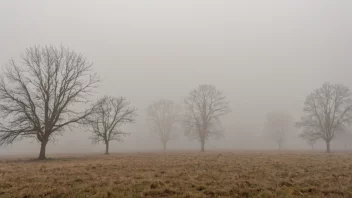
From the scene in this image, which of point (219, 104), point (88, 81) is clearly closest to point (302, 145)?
point (219, 104)

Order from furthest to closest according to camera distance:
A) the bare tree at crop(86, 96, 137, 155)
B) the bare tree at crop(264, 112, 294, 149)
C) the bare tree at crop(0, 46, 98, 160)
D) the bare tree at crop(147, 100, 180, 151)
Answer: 1. the bare tree at crop(264, 112, 294, 149)
2. the bare tree at crop(147, 100, 180, 151)
3. the bare tree at crop(86, 96, 137, 155)
4. the bare tree at crop(0, 46, 98, 160)

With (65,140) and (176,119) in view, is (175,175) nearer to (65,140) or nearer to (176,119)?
(176,119)

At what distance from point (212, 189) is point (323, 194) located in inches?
186

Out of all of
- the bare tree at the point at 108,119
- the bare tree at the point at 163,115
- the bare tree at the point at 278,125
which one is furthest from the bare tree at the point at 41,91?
the bare tree at the point at 278,125

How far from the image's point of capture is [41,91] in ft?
83.8

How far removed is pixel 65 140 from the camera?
101 m

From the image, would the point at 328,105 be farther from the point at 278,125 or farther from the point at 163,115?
the point at 163,115

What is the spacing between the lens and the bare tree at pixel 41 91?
23703mm

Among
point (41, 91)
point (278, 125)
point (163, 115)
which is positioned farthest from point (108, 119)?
point (278, 125)

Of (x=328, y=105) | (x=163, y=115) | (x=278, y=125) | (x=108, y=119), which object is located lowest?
(x=278, y=125)

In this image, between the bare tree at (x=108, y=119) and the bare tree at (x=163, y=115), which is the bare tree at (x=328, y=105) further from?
the bare tree at (x=108, y=119)

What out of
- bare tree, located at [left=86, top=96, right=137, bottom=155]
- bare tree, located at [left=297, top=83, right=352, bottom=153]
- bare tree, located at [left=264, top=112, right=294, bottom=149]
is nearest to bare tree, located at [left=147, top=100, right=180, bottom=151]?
bare tree, located at [left=86, top=96, right=137, bottom=155]

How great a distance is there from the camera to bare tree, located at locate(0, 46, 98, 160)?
77.8 ft

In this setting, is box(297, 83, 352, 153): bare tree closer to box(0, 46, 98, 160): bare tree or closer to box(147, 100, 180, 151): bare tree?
box(147, 100, 180, 151): bare tree
